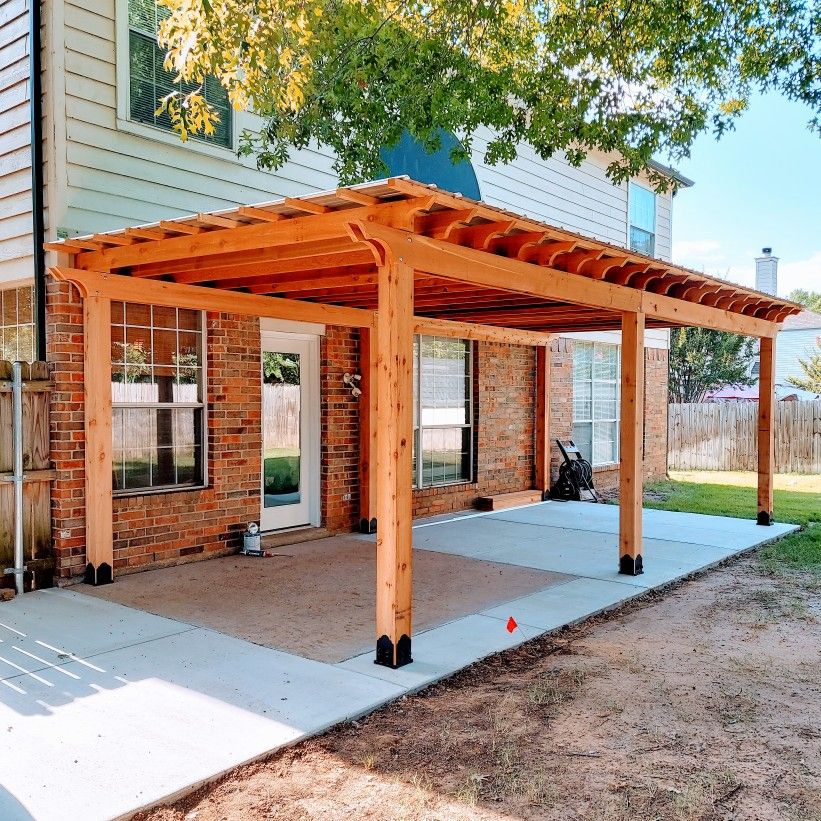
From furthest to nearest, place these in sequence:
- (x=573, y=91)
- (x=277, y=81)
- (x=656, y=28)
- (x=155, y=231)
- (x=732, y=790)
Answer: (x=573, y=91), (x=656, y=28), (x=277, y=81), (x=155, y=231), (x=732, y=790)

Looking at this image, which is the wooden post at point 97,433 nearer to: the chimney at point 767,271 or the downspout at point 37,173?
the downspout at point 37,173

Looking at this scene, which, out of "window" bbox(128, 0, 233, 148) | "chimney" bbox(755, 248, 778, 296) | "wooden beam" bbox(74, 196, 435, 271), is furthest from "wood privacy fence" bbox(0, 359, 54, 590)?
"chimney" bbox(755, 248, 778, 296)

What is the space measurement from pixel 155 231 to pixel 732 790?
479 cm

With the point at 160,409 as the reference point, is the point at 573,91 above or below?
above

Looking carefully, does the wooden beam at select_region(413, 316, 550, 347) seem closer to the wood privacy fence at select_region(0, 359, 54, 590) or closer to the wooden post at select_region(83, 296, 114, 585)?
the wooden post at select_region(83, 296, 114, 585)

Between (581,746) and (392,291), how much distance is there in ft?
8.63

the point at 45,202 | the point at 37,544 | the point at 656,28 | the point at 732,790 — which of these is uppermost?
the point at 656,28

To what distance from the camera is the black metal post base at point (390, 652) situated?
4.71 m

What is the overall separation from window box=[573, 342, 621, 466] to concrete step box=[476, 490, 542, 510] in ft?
5.58

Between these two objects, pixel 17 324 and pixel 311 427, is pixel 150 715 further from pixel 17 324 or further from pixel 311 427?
pixel 311 427

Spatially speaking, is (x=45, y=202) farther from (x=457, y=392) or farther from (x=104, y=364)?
(x=457, y=392)

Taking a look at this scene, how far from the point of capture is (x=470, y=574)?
7.33 meters

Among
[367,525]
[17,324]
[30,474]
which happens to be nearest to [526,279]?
[30,474]

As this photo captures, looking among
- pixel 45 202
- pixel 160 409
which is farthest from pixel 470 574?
pixel 45 202
